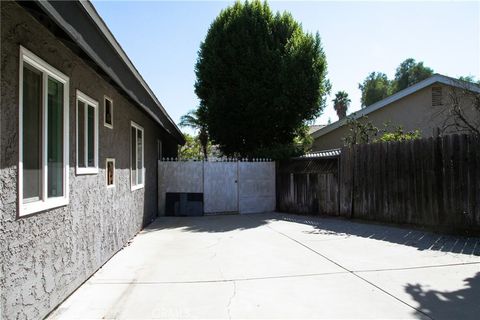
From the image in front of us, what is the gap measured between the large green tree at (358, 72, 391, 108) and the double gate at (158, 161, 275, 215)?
38.7m

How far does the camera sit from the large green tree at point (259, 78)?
1564 cm

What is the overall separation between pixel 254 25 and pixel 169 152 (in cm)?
735

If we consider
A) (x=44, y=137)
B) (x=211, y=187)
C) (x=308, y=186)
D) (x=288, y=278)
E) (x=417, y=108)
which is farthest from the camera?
(x=417, y=108)

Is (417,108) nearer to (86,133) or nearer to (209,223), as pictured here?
(209,223)

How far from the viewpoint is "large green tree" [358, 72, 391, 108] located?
163ft

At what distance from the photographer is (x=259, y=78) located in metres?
15.9

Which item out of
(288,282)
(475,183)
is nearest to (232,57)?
(475,183)

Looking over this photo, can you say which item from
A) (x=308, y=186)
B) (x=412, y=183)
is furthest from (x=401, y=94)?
(x=412, y=183)

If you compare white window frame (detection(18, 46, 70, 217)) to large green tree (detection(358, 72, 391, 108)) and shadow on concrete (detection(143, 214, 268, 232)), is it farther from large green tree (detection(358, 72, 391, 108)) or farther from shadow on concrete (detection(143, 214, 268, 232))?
large green tree (detection(358, 72, 391, 108))

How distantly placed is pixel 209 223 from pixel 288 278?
6.01 m

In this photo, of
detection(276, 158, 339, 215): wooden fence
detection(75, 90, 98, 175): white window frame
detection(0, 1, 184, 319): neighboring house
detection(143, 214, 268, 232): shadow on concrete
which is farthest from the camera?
detection(276, 158, 339, 215): wooden fence

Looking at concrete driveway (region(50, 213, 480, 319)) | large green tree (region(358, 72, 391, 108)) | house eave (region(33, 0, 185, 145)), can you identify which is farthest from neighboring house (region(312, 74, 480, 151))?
large green tree (region(358, 72, 391, 108))

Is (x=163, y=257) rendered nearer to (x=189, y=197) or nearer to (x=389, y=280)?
(x=389, y=280)

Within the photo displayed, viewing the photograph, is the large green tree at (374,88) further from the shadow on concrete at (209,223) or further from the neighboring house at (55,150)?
the neighboring house at (55,150)
